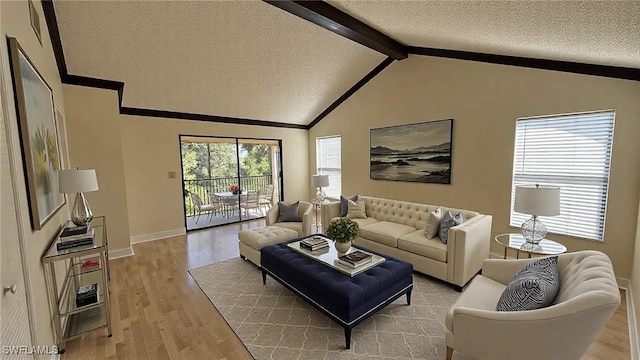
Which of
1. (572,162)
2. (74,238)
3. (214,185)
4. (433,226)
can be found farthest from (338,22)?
(214,185)

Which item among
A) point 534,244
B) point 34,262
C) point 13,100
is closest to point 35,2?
point 13,100

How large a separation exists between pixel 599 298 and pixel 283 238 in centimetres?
322

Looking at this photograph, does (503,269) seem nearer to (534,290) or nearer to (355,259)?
(534,290)

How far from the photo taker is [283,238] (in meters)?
3.92

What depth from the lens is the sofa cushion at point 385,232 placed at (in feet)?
12.2

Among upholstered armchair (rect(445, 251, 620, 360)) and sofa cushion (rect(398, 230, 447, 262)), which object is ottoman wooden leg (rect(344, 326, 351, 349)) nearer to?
upholstered armchair (rect(445, 251, 620, 360))

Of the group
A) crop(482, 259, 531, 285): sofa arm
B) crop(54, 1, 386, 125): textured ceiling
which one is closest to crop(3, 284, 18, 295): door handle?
crop(54, 1, 386, 125): textured ceiling

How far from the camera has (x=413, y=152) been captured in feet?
16.6

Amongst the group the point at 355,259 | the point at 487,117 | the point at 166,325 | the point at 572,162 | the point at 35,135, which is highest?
the point at 487,117

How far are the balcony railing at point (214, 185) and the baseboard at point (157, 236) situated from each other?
675 mm

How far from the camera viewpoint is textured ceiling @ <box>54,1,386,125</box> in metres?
3.20

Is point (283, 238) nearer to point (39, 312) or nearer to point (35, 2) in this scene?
point (39, 312)

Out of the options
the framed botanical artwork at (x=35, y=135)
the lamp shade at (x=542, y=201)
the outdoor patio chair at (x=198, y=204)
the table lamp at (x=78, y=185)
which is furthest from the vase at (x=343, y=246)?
the outdoor patio chair at (x=198, y=204)

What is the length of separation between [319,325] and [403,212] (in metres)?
2.36
